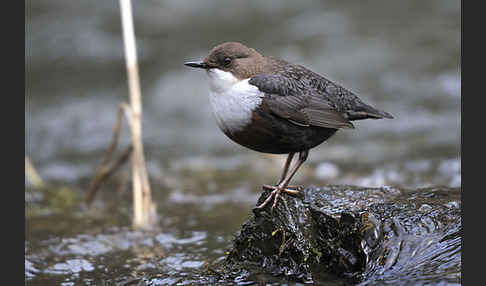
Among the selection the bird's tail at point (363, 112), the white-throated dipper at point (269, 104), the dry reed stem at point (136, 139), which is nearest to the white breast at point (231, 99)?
the white-throated dipper at point (269, 104)

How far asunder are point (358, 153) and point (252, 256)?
13.6 feet

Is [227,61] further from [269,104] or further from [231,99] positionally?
[269,104]

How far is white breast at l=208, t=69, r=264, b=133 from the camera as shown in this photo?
141 inches

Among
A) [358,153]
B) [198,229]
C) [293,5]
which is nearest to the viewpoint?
[198,229]

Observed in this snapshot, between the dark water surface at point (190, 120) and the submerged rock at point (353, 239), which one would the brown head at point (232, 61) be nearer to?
the submerged rock at point (353, 239)

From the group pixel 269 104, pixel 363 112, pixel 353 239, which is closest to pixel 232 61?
pixel 269 104

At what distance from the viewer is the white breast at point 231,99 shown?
3.58 meters

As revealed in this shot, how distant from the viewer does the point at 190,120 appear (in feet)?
28.9

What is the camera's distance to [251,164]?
7316 millimetres

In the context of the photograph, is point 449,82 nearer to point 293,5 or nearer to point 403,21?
point 403,21

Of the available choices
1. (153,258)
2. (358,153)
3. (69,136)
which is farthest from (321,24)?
(153,258)

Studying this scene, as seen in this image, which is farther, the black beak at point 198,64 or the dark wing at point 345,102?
the dark wing at point 345,102

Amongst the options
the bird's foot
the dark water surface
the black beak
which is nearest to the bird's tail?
the bird's foot

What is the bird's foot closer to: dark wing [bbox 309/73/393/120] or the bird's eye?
dark wing [bbox 309/73/393/120]
